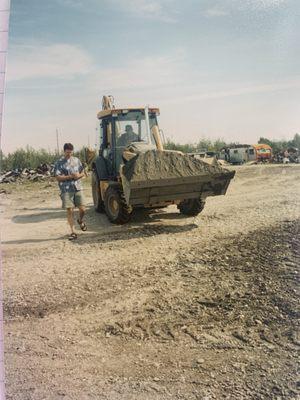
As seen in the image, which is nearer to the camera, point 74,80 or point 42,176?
point 74,80

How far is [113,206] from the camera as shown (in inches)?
245

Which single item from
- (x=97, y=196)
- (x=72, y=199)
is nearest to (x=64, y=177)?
(x=72, y=199)

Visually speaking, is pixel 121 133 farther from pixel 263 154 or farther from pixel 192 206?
pixel 263 154

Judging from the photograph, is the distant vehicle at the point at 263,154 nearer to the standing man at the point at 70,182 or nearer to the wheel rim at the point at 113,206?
the wheel rim at the point at 113,206

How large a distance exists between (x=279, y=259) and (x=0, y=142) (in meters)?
2.63

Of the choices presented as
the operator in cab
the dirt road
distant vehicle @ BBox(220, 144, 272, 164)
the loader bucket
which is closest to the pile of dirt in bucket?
the loader bucket

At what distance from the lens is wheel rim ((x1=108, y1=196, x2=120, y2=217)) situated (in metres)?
6.04

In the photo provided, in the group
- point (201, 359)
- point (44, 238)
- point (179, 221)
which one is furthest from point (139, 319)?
point (179, 221)

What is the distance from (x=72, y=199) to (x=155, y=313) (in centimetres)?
255

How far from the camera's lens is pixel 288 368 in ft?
7.06

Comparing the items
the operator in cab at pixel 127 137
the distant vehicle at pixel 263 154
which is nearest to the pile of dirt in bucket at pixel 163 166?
the operator in cab at pixel 127 137

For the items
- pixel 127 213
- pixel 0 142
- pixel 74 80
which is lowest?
pixel 127 213

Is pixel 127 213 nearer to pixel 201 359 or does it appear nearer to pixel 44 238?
pixel 44 238

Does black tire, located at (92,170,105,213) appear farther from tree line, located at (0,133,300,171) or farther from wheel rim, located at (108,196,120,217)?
tree line, located at (0,133,300,171)
